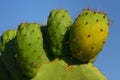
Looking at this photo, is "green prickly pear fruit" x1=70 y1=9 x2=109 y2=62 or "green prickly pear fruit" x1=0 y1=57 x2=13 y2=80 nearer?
"green prickly pear fruit" x1=70 y1=9 x2=109 y2=62

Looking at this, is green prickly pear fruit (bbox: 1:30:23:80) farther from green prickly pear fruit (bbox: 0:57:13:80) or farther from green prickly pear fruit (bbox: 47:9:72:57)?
green prickly pear fruit (bbox: 47:9:72:57)

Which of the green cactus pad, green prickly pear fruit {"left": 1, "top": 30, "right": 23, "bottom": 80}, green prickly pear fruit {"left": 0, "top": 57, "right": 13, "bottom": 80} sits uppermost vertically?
green prickly pear fruit {"left": 1, "top": 30, "right": 23, "bottom": 80}

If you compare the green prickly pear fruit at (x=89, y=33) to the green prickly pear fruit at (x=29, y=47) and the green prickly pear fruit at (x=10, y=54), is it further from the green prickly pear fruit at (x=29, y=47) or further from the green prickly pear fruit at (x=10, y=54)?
the green prickly pear fruit at (x=10, y=54)

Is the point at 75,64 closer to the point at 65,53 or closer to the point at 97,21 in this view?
the point at 65,53

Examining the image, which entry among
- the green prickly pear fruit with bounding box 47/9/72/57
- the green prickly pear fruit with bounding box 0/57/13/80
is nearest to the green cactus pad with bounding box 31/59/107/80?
the green prickly pear fruit with bounding box 47/9/72/57

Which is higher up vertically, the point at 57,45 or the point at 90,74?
the point at 57,45

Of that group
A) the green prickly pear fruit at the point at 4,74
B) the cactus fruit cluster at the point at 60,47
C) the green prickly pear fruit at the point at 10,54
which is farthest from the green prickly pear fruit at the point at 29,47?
the green prickly pear fruit at the point at 4,74

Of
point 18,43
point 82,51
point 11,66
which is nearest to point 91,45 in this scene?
point 82,51
